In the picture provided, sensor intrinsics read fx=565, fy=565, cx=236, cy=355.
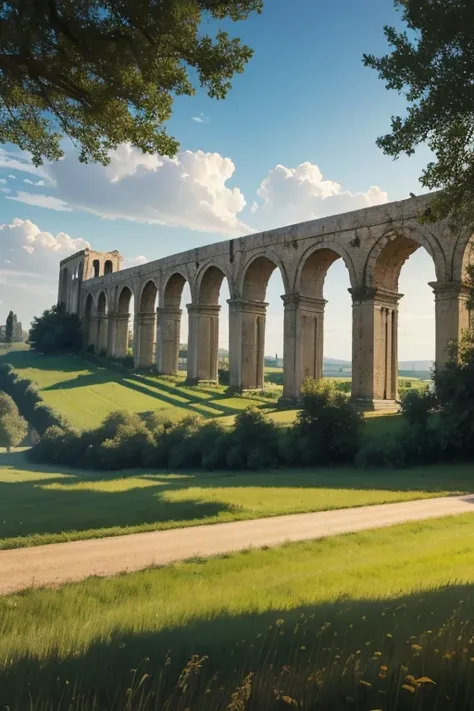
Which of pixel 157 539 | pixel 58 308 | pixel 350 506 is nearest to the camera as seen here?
pixel 157 539

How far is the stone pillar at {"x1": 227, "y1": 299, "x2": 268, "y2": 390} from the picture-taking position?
34312mm

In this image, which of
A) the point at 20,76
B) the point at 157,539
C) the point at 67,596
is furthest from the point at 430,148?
the point at 67,596

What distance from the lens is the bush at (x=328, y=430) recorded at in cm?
1973

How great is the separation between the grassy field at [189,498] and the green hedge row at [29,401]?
16.4m

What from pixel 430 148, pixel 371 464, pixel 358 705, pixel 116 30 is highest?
pixel 116 30

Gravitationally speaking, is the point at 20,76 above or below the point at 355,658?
above

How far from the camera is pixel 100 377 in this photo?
1764 inches

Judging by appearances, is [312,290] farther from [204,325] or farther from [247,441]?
[247,441]

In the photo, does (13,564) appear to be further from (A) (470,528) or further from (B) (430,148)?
(B) (430,148)

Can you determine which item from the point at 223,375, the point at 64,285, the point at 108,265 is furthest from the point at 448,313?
the point at 64,285

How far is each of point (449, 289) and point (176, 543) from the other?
59.5 feet

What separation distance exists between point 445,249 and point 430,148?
47.3 ft

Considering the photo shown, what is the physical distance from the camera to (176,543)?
9.06 m

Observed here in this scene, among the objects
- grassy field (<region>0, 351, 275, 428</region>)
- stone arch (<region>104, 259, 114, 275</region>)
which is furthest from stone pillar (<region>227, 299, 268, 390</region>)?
stone arch (<region>104, 259, 114, 275</region>)
